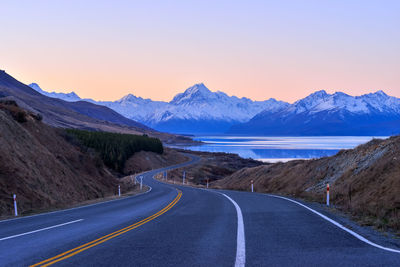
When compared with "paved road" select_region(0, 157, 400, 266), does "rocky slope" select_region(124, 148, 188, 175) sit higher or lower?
lower

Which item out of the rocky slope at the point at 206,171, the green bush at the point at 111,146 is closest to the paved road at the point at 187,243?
the rocky slope at the point at 206,171

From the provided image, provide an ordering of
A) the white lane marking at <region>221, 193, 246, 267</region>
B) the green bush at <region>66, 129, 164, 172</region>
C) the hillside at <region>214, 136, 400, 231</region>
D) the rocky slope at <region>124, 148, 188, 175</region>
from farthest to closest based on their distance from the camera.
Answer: the rocky slope at <region>124, 148, 188, 175</region> < the green bush at <region>66, 129, 164, 172</region> < the hillside at <region>214, 136, 400, 231</region> < the white lane marking at <region>221, 193, 246, 267</region>

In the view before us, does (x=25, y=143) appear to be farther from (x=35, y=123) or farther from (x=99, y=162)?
(x=99, y=162)

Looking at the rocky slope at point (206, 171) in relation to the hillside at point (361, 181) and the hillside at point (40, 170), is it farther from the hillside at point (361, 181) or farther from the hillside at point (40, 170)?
the hillside at point (361, 181)

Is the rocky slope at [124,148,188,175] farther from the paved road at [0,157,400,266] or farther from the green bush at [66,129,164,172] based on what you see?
the paved road at [0,157,400,266]

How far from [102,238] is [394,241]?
6995mm

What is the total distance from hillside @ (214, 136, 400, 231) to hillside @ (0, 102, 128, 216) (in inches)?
591

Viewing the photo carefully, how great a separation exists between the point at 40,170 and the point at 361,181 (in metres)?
20.0

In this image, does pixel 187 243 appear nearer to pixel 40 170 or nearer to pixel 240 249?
pixel 240 249

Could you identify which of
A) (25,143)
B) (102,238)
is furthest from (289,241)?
(25,143)

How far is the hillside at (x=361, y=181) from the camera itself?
13812 millimetres

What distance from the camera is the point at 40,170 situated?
86.9 feet

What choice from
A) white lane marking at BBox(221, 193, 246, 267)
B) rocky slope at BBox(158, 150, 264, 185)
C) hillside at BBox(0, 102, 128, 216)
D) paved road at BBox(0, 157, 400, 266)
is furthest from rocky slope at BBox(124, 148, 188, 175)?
white lane marking at BBox(221, 193, 246, 267)

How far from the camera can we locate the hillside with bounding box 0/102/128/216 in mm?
21156
